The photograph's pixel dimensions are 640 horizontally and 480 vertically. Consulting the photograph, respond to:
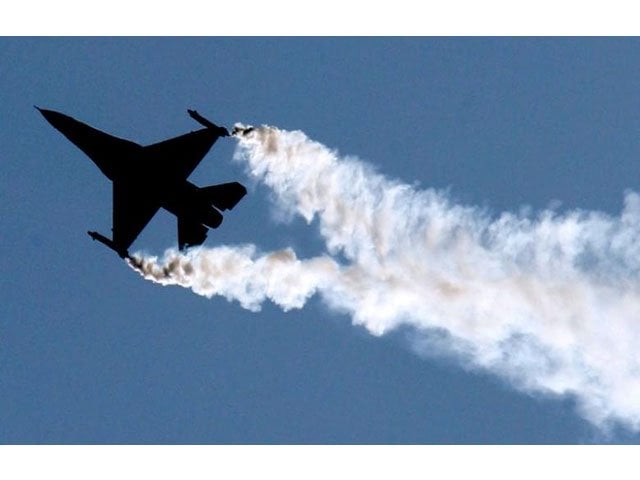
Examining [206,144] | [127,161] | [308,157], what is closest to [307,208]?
[308,157]

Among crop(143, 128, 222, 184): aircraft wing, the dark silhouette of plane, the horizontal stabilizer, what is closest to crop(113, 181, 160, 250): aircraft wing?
the dark silhouette of plane

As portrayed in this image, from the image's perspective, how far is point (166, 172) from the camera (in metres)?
68.2

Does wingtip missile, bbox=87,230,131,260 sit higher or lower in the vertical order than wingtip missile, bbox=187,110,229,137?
lower

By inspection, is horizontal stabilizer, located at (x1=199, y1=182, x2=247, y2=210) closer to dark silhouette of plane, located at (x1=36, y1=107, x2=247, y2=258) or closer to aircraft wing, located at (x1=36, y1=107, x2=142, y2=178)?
dark silhouette of plane, located at (x1=36, y1=107, x2=247, y2=258)

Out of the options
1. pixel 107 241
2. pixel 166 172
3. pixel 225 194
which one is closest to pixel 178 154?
Result: pixel 166 172

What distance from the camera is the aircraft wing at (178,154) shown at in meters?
68.2

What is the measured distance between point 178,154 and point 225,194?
15.4ft

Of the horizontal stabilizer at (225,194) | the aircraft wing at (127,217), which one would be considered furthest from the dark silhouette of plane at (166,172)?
the aircraft wing at (127,217)

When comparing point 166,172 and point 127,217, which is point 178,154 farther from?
point 127,217

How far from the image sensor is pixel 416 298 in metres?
65.6

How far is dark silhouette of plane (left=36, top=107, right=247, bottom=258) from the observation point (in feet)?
220

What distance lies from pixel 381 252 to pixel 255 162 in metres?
10.9
